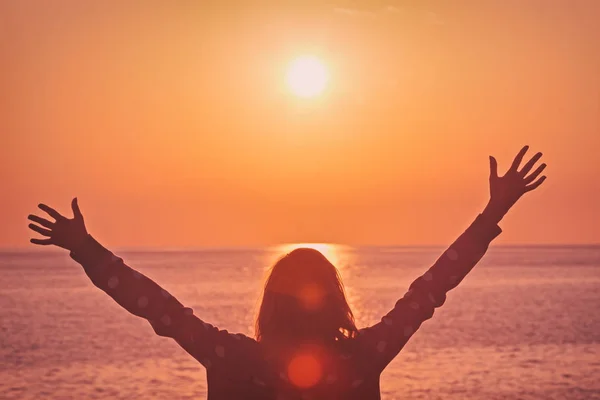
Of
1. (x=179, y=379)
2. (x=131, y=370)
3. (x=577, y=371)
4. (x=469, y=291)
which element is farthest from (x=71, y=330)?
(x=469, y=291)

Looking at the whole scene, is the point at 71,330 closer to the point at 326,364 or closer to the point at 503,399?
the point at 503,399

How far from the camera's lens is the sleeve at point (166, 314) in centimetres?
420

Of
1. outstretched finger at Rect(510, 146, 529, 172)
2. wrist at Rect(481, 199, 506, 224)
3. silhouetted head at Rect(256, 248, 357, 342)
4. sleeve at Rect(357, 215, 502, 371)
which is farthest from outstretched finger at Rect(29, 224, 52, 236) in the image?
outstretched finger at Rect(510, 146, 529, 172)

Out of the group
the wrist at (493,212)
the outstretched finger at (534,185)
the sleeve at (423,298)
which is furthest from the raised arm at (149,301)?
the outstretched finger at (534,185)

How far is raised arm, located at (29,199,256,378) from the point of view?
13.8 feet

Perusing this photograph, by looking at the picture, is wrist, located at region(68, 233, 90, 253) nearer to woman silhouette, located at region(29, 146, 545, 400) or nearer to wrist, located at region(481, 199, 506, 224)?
woman silhouette, located at region(29, 146, 545, 400)

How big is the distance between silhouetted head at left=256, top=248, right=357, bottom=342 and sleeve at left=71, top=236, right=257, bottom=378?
0.45 feet

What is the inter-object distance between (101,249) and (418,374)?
31.3 meters

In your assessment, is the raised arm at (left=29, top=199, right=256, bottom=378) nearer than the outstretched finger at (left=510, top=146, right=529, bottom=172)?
Yes

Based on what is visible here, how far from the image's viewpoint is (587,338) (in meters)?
50.4

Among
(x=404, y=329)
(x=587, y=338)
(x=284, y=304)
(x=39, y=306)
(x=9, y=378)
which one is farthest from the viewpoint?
(x=39, y=306)

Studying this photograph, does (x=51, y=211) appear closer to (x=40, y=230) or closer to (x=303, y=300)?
(x=40, y=230)

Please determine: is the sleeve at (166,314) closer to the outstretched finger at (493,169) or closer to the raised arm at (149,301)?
the raised arm at (149,301)

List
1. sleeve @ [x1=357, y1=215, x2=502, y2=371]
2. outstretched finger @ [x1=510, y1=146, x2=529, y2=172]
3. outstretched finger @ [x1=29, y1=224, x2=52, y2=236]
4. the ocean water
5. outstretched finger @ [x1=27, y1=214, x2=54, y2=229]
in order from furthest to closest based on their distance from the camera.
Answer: the ocean water
outstretched finger @ [x1=510, y1=146, x2=529, y2=172]
sleeve @ [x1=357, y1=215, x2=502, y2=371]
outstretched finger @ [x1=29, y1=224, x2=52, y2=236]
outstretched finger @ [x1=27, y1=214, x2=54, y2=229]
